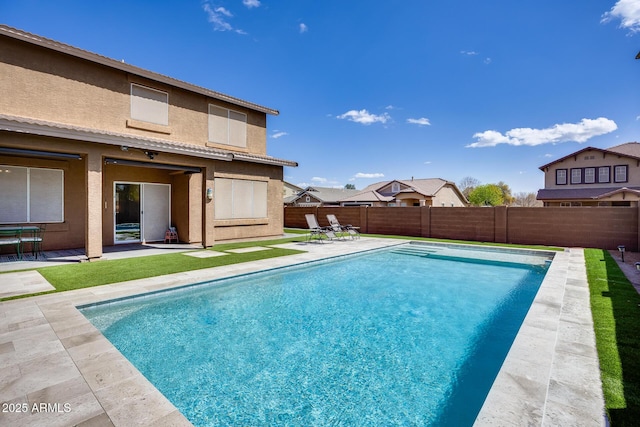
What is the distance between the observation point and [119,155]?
9953 mm

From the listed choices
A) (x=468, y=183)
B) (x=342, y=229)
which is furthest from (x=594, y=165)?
(x=468, y=183)

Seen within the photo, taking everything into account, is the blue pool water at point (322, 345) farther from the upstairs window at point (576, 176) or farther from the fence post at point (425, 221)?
the upstairs window at point (576, 176)

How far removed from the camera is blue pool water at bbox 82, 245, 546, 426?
3307 millimetres

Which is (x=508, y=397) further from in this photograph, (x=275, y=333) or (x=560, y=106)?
(x=560, y=106)

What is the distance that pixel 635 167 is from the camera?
27672 millimetres

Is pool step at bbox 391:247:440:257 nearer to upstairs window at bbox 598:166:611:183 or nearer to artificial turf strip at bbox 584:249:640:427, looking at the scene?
artificial turf strip at bbox 584:249:640:427

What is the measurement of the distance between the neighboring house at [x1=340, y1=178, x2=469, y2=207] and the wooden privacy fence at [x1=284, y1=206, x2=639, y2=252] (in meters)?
17.2

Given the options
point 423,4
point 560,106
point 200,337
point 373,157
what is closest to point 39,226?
point 200,337

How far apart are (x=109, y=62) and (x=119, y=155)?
161 inches

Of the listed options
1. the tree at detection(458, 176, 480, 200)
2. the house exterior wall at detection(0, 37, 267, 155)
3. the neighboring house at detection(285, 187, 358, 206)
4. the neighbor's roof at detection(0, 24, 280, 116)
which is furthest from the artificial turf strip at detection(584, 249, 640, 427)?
the tree at detection(458, 176, 480, 200)

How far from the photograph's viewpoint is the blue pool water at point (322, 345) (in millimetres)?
3307

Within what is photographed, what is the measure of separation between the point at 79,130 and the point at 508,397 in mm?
11087

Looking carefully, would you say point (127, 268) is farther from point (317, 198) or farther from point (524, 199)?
point (524, 199)

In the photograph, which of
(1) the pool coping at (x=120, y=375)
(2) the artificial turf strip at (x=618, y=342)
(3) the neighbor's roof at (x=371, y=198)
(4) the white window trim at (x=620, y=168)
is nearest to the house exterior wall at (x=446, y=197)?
(3) the neighbor's roof at (x=371, y=198)
